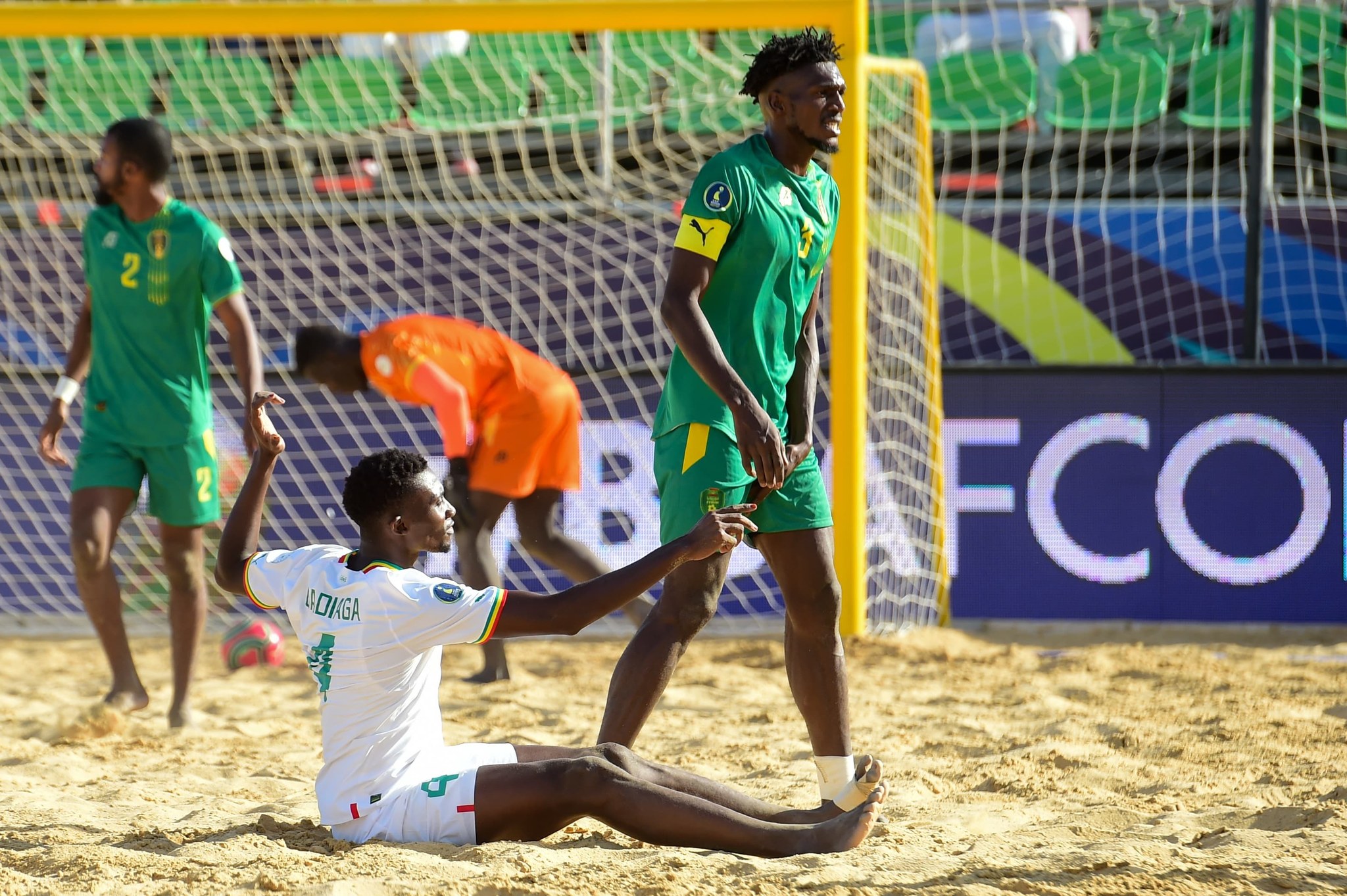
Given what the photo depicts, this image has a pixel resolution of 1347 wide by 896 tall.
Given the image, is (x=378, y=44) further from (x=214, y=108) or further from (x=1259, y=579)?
(x=1259, y=579)

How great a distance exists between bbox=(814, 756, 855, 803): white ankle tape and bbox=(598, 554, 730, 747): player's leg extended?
0.42m

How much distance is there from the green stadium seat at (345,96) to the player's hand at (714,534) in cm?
667

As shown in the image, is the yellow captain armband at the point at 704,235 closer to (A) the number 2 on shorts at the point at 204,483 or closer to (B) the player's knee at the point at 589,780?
(B) the player's knee at the point at 589,780

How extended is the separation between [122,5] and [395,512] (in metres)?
4.45

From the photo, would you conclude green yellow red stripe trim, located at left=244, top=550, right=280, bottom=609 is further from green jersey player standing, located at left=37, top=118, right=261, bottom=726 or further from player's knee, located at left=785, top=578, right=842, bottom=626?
green jersey player standing, located at left=37, top=118, right=261, bottom=726

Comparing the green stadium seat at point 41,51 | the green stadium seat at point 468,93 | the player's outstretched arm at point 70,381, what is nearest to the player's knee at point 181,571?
the player's outstretched arm at point 70,381

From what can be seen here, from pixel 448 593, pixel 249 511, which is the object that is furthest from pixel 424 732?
pixel 249 511

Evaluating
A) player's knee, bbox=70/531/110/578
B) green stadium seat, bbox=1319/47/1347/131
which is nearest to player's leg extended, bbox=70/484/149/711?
player's knee, bbox=70/531/110/578

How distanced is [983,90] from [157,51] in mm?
5669

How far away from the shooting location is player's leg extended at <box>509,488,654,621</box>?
5.46 meters

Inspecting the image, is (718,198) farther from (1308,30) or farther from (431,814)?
(1308,30)

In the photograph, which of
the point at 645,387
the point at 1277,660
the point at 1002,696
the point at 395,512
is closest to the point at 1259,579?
the point at 1277,660

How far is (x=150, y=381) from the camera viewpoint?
4.76 meters

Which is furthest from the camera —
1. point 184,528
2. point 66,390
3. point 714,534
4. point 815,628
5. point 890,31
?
point 890,31
